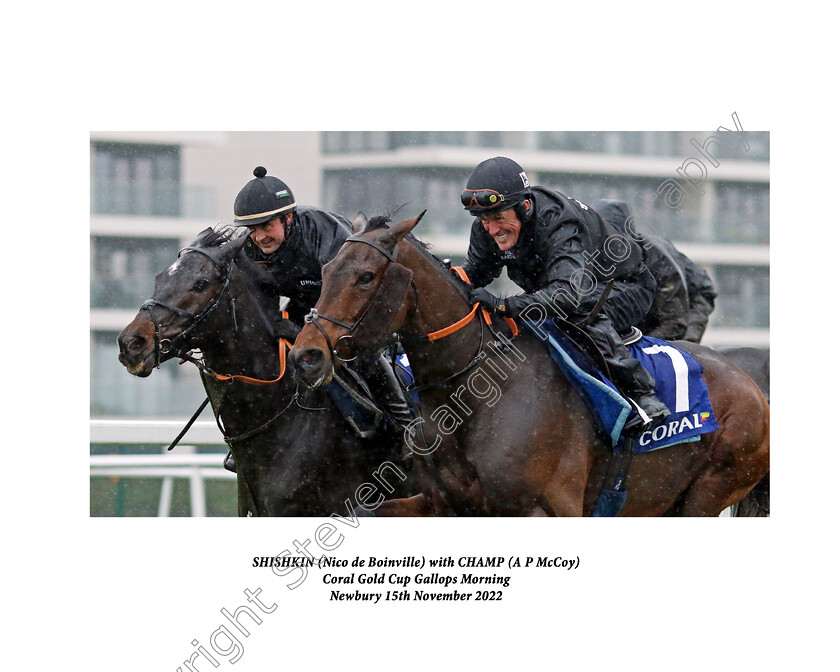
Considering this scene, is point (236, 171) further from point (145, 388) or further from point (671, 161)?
point (671, 161)

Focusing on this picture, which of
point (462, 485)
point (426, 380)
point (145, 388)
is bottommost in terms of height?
point (145, 388)

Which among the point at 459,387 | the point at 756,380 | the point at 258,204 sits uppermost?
the point at 258,204

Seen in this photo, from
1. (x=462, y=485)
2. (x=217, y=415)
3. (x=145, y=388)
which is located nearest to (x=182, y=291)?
(x=217, y=415)

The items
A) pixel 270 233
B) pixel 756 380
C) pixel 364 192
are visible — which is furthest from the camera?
pixel 364 192

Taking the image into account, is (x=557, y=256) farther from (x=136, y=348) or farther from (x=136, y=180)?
(x=136, y=180)

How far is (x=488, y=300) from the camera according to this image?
4918mm

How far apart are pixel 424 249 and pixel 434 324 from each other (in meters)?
0.40

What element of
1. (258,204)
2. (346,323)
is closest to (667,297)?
(258,204)

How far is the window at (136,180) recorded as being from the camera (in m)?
22.9

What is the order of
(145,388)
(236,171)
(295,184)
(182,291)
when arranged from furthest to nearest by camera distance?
(236,171) → (295,184) → (145,388) → (182,291)

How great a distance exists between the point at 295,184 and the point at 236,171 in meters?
2.77

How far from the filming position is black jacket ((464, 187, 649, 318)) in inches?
194

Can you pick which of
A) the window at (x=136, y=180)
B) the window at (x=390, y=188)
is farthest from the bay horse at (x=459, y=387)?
the window at (x=136, y=180)

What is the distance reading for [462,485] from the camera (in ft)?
15.9
